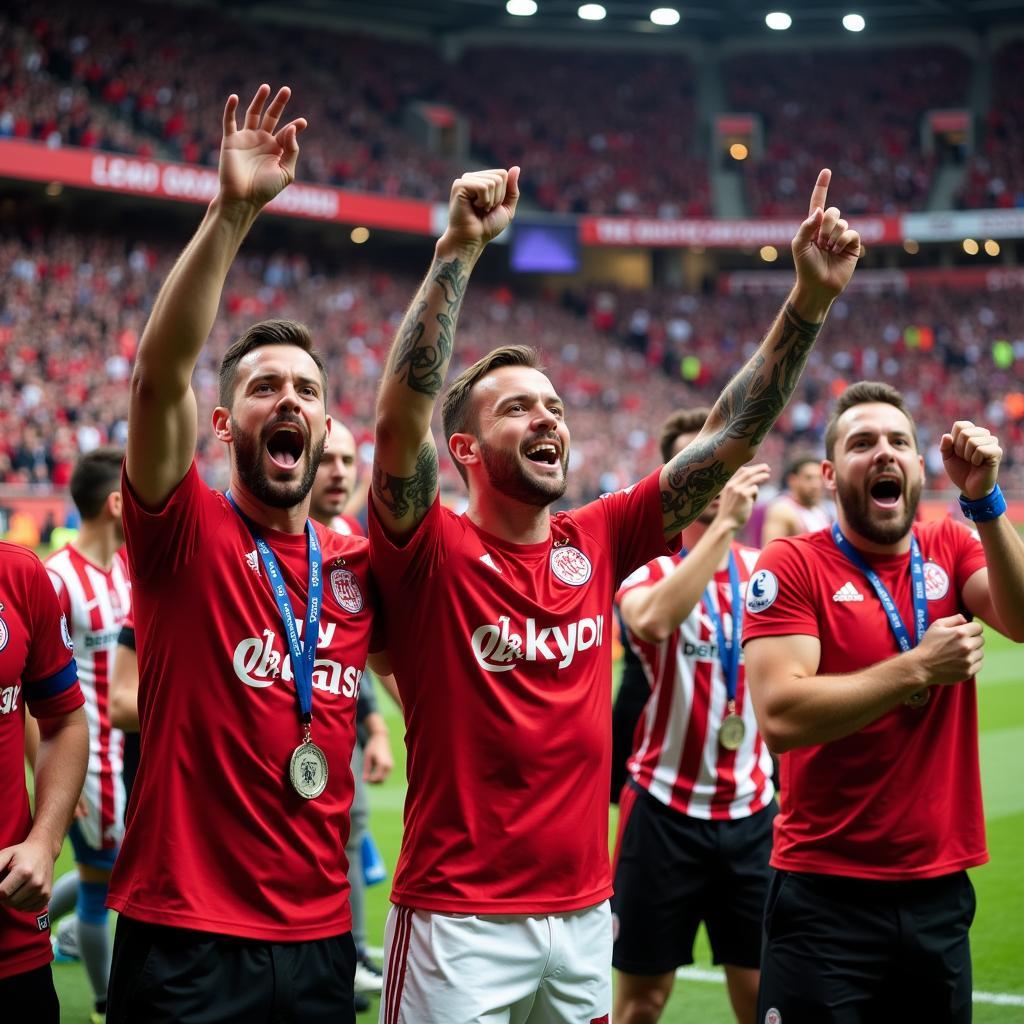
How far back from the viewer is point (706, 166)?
144ft

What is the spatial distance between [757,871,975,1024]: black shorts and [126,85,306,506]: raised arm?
204 cm

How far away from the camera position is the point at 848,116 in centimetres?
4425

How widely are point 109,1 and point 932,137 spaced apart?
26.1m

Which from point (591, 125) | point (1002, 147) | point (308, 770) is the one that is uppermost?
point (591, 125)

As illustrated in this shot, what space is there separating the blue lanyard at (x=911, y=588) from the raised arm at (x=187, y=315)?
75.3 inches

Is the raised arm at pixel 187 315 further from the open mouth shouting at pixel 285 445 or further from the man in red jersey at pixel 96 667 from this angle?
the man in red jersey at pixel 96 667

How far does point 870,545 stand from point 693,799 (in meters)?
1.28

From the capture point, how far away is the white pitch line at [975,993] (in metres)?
5.31

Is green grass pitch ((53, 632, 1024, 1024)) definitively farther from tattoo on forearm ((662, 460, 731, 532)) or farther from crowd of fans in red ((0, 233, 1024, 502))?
crowd of fans in red ((0, 233, 1024, 502))

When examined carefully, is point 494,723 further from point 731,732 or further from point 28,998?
point 731,732

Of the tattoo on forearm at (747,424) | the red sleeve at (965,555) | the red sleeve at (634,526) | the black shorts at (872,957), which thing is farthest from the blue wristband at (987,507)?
the black shorts at (872,957)

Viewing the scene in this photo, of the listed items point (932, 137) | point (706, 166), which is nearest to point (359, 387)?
point (706, 166)

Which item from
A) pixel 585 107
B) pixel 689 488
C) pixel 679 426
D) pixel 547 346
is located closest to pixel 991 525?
pixel 689 488

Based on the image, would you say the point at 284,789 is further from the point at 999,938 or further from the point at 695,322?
the point at 695,322
